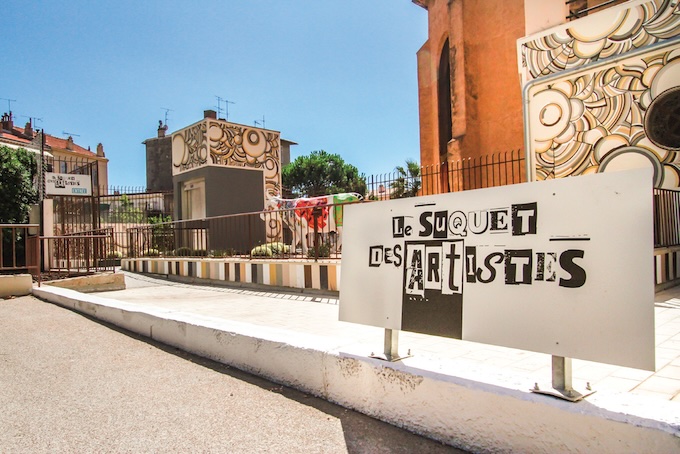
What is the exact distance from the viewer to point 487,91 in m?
12.1

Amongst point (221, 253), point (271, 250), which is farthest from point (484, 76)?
point (221, 253)

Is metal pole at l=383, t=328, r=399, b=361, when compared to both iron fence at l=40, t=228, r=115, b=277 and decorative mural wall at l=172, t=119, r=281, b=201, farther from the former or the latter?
decorative mural wall at l=172, t=119, r=281, b=201

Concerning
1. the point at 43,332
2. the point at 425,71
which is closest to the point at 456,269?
the point at 43,332

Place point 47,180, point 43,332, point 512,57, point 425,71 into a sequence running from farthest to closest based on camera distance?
point 425,71, point 47,180, point 512,57, point 43,332

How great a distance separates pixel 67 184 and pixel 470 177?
11506mm

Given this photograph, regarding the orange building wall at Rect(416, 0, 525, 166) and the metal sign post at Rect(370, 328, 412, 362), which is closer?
the metal sign post at Rect(370, 328, 412, 362)

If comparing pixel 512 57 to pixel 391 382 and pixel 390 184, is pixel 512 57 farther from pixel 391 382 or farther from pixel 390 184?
pixel 391 382

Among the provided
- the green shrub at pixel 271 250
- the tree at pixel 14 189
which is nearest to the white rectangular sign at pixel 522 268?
the green shrub at pixel 271 250

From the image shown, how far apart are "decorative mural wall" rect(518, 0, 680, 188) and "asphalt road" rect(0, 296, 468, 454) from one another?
311 inches

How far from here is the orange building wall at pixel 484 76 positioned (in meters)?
11.6

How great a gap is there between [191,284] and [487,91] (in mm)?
9456

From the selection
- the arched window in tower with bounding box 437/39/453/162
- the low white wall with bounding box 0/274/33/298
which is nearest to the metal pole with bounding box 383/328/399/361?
the low white wall with bounding box 0/274/33/298

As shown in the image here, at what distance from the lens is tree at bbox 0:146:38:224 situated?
18031 millimetres

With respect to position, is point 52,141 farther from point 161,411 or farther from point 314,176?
point 161,411
